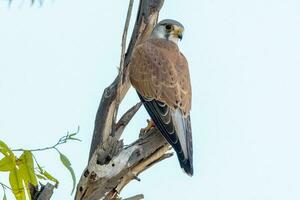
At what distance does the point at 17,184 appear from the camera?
7.40 ft

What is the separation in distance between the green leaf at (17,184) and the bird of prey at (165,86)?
1.73 metres

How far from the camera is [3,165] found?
221 cm

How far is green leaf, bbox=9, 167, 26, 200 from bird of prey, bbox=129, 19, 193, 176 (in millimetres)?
1732

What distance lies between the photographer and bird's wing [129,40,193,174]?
4.21 m

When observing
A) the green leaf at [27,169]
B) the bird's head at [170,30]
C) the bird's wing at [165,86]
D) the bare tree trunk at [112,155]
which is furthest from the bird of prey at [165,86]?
the green leaf at [27,169]

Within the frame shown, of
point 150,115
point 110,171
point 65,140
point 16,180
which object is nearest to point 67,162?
point 65,140

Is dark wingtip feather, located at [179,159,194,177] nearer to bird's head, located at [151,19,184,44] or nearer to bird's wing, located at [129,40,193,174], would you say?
bird's wing, located at [129,40,193,174]

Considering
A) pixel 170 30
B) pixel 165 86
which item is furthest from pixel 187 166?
pixel 170 30

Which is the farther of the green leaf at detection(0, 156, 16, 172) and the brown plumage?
the brown plumage

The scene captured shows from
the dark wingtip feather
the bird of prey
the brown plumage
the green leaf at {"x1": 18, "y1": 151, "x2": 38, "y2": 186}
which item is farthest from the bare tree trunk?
the brown plumage

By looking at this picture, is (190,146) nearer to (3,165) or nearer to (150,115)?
(150,115)

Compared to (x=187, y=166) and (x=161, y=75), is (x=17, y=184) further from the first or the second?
(x=161, y=75)

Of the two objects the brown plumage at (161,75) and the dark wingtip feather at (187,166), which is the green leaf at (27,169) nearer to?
the dark wingtip feather at (187,166)

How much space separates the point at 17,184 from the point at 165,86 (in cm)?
249
